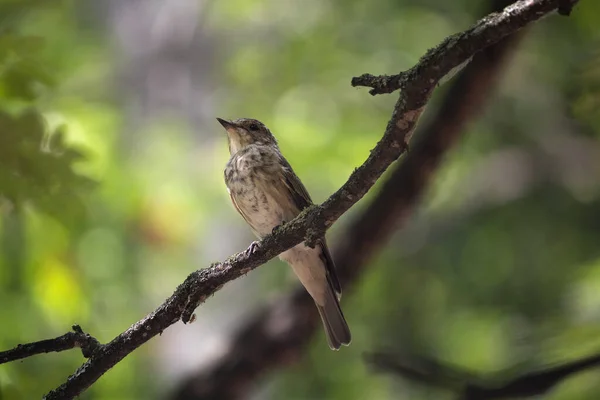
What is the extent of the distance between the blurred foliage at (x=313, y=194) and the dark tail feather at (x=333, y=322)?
3.23 ft

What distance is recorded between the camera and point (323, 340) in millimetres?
6430

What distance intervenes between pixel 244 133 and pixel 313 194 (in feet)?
6.51

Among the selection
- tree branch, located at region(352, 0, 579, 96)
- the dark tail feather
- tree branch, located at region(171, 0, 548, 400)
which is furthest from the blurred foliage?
tree branch, located at region(352, 0, 579, 96)

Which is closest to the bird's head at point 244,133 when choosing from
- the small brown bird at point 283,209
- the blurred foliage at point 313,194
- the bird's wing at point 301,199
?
the small brown bird at point 283,209

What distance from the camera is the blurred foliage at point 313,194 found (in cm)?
593

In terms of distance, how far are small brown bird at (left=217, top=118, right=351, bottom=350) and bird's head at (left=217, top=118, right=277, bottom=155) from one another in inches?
18.1

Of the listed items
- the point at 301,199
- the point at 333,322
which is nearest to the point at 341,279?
the point at 333,322

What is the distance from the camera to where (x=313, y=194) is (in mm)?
7125

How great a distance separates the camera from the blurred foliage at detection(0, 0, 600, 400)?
5.93 m

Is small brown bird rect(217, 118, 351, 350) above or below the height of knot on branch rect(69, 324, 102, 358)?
above

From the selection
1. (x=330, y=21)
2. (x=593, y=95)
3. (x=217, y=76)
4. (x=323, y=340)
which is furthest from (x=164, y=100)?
(x=593, y=95)

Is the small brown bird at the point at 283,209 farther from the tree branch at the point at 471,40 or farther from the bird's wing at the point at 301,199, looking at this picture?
the tree branch at the point at 471,40

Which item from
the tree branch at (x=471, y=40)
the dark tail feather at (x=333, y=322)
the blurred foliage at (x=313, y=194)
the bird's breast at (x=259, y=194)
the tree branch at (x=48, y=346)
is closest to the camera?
the tree branch at (x=471, y=40)

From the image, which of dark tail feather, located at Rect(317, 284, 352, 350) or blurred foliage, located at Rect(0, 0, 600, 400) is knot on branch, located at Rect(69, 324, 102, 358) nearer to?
dark tail feather, located at Rect(317, 284, 352, 350)
